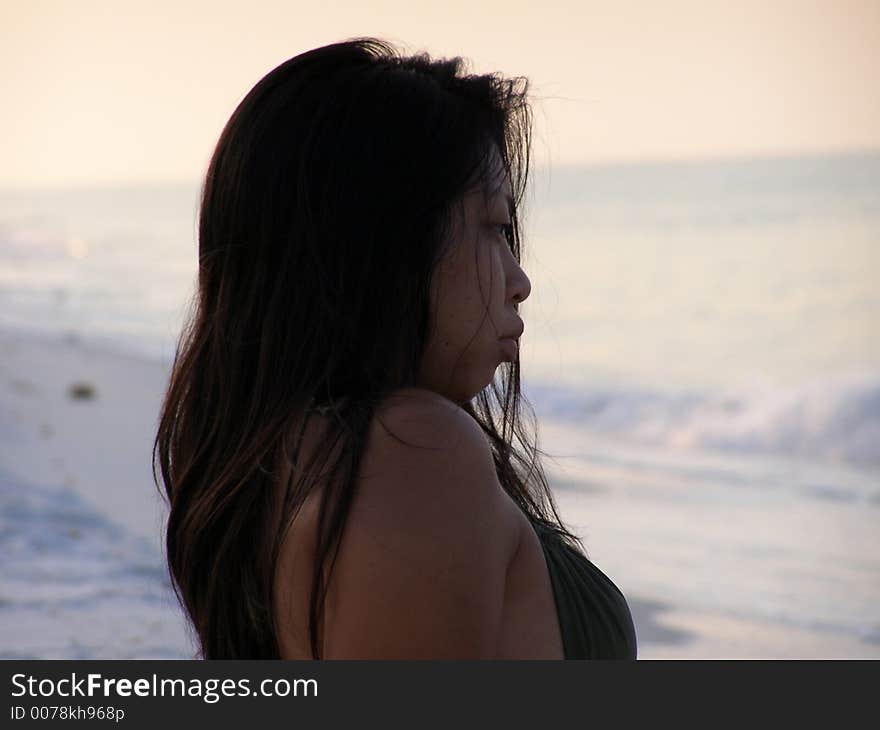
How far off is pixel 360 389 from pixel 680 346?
8.49 m

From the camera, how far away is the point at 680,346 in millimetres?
9578

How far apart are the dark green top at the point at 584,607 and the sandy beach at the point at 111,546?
888mm

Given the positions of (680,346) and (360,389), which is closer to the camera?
(360,389)

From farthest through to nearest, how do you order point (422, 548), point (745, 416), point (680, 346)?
point (680, 346), point (745, 416), point (422, 548)

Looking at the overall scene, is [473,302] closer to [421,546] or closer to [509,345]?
[509,345]

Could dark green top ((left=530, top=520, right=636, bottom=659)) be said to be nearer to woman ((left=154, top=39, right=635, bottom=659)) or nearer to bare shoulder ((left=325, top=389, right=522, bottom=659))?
woman ((left=154, top=39, right=635, bottom=659))

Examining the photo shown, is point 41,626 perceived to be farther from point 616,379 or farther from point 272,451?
point 616,379

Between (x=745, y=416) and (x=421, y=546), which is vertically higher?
(x=421, y=546)

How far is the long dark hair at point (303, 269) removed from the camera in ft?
4.30

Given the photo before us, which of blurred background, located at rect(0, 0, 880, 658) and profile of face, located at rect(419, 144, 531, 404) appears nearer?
profile of face, located at rect(419, 144, 531, 404)

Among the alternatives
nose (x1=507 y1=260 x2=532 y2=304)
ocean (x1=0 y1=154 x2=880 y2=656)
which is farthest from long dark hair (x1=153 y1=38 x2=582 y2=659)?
ocean (x1=0 y1=154 x2=880 y2=656)

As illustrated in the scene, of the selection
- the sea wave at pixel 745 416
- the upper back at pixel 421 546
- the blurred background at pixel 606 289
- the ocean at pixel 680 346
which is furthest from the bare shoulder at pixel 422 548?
the sea wave at pixel 745 416

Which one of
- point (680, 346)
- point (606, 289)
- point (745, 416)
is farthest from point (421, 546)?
point (606, 289)

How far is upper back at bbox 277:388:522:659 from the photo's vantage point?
1.16 m
